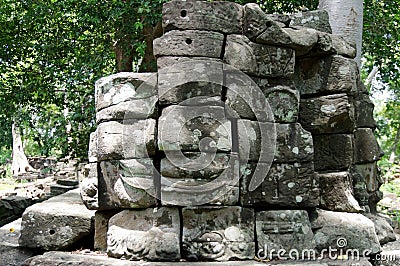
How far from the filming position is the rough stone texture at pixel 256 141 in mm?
4008

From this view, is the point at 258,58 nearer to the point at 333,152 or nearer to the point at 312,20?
the point at 312,20

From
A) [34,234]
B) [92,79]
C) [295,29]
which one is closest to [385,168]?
[92,79]

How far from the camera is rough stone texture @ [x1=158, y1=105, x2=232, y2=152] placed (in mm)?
3857

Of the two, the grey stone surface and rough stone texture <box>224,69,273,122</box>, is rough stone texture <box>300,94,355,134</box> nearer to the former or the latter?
rough stone texture <box>224,69,273,122</box>

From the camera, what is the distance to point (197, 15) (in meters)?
3.96

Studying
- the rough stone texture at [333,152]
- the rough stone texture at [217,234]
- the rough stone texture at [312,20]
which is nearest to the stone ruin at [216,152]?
the rough stone texture at [217,234]

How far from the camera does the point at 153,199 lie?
3.95 m

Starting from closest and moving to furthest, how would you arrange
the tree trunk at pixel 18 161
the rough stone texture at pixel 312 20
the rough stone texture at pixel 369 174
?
1. the rough stone texture at pixel 312 20
2. the rough stone texture at pixel 369 174
3. the tree trunk at pixel 18 161

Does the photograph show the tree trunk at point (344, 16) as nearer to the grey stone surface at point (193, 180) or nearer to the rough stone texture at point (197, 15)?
the rough stone texture at point (197, 15)

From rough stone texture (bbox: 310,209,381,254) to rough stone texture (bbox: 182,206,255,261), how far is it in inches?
25.1

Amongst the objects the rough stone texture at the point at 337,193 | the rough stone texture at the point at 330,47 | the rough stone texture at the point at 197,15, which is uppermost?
the rough stone texture at the point at 197,15

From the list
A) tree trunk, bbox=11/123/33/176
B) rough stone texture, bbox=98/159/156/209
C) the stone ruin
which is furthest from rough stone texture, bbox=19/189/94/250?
tree trunk, bbox=11/123/33/176

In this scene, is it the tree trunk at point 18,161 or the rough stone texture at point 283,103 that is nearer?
the rough stone texture at point 283,103
